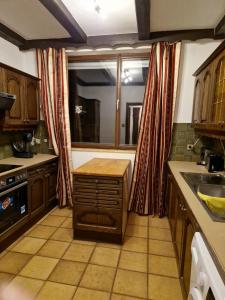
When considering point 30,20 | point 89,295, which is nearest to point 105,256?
point 89,295

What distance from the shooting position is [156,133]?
2.82 meters

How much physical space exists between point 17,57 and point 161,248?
3335 millimetres

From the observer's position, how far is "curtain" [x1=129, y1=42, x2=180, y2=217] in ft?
8.87

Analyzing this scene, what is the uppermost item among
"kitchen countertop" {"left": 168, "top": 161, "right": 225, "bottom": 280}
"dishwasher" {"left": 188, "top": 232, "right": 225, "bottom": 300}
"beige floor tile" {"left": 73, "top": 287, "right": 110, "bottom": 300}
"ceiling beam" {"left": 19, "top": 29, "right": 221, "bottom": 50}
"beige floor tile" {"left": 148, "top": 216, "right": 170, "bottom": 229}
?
"ceiling beam" {"left": 19, "top": 29, "right": 221, "bottom": 50}

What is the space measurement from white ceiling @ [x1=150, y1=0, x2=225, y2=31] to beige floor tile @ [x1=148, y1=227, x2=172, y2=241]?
2587 millimetres

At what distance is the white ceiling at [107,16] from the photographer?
2090 mm

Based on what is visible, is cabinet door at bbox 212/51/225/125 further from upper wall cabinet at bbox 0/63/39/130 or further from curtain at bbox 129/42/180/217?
upper wall cabinet at bbox 0/63/39/130

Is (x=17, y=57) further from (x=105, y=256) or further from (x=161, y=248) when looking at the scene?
(x=161, y=248)

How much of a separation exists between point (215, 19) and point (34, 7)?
2.03m

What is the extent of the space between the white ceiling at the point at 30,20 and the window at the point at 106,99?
55 centimetres

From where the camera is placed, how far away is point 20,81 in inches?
107

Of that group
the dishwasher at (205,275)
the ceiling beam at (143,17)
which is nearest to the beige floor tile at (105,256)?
the dishwasher at (205,275)

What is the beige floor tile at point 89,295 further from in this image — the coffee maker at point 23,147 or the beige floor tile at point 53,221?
the coffee maker at point 23,147

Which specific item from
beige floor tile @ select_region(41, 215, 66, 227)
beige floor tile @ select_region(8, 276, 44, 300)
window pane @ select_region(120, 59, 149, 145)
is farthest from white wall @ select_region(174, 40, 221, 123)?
beige floor tile @ select_region(8, 276, 44, 300)
